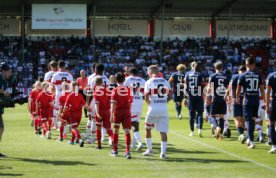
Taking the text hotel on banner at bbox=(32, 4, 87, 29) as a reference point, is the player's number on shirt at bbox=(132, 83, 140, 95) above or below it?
below

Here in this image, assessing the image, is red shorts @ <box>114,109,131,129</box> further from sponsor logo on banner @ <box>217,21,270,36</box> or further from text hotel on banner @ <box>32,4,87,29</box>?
sponsor logo on banner @ <box>217,21,270,36</box>

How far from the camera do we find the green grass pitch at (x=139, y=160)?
10.1 metres

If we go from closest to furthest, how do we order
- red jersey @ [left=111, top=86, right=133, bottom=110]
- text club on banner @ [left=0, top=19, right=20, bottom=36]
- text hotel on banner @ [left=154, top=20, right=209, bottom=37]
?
red jersey @ [left=111, top=86, right=133, bottom=110]
text club on banner @ [left=0, top=19, right=20, bottom=36]
text hotel on banner @ [left=154, top=20, right=209, bottom=37]

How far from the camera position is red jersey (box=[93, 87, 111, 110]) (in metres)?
12.6

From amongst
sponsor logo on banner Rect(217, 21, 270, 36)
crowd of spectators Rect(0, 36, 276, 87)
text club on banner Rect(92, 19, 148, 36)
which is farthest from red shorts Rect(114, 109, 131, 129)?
sponsor logo on banner Rect(217, 21, 270, 36)

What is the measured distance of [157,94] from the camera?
11.7 metres

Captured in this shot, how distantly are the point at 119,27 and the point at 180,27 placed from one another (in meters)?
6.12

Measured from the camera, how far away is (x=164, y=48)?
47.7 m

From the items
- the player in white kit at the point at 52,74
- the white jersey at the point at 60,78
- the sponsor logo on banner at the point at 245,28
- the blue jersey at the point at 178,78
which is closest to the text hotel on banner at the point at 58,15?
the sponsor logo on banner at the point at 245,28

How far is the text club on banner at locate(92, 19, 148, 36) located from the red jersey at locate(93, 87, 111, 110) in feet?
121

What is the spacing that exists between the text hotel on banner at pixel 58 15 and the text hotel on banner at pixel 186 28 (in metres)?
9.84

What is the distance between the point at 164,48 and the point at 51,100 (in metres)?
32.5

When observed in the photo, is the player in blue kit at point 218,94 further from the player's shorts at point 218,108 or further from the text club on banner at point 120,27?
the text club on banner at point 120,27

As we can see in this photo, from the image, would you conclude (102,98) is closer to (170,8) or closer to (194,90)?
(194,90)
